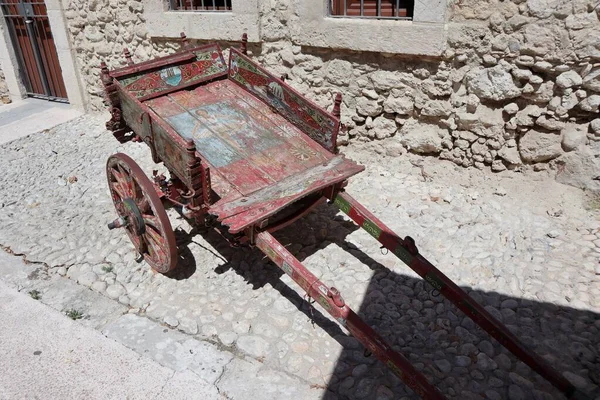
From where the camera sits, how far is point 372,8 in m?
4.90

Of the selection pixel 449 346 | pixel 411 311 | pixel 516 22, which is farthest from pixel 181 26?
pixel 449 346

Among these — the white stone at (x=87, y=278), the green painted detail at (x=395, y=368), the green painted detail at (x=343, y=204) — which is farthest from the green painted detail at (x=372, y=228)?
the white stone at (x=87, y=278)

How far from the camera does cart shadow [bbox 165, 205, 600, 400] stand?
2783 millimetres

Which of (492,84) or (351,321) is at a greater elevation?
(492,84)

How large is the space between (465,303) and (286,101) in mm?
2248

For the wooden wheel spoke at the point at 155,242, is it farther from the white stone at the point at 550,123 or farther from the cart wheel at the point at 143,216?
the white stone at the point at 550,123

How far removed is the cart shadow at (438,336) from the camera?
2.78 meters

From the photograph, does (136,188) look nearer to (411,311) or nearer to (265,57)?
(411,311)

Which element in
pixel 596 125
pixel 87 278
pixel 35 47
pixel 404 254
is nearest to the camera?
pixel 404 254

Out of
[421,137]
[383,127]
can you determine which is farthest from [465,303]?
[383,127]

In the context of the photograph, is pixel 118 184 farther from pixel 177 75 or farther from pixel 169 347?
pixel 169 347

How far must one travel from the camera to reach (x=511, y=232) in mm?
4074

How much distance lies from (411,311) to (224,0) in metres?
4.59

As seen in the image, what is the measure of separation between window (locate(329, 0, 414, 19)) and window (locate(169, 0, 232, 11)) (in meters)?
1.59
